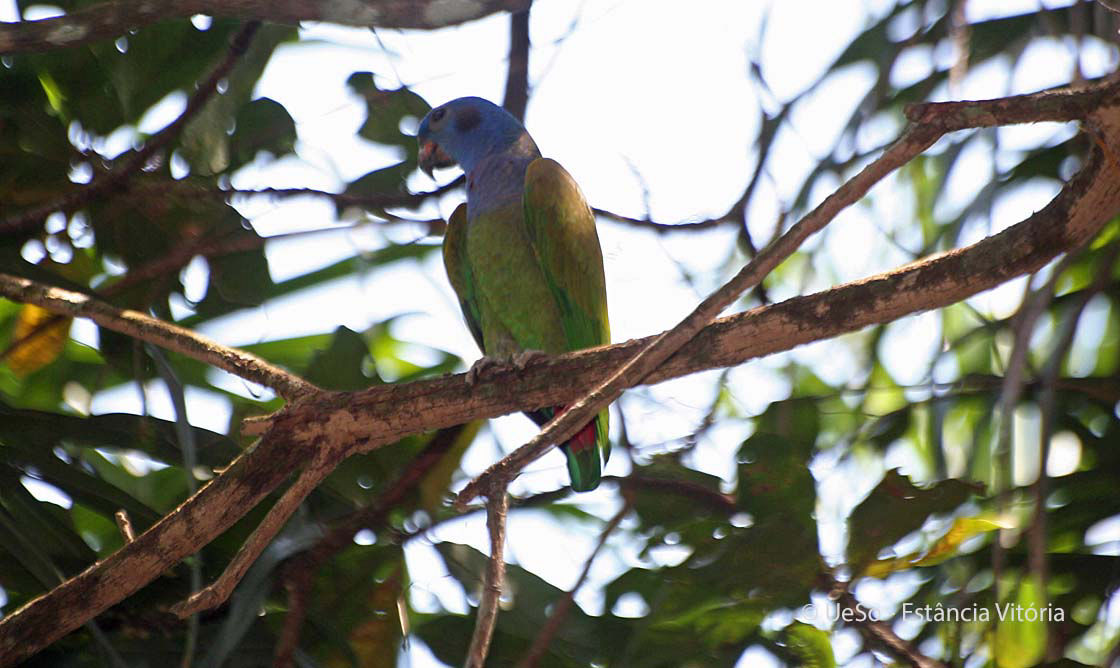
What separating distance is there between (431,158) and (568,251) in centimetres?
90

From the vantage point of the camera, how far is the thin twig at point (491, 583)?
6.11ft

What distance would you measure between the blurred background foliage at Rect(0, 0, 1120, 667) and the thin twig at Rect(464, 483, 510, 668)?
2.56 feet

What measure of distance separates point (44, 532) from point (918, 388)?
99.8 inches

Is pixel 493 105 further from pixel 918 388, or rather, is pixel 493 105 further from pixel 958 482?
pixel 958 482

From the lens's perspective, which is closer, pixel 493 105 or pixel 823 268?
pixel 823 268

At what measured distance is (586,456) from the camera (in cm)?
336

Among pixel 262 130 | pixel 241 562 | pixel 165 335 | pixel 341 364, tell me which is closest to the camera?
pixel 241 562

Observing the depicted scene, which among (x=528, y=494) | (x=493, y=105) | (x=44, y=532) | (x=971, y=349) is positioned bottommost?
(x=44, y=532)

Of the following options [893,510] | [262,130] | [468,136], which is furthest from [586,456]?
[262,130]

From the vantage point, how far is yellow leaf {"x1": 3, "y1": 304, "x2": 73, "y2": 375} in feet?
10.5

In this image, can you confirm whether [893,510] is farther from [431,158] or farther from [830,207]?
[431,158]

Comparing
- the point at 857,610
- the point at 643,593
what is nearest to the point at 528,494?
the point at 643,593

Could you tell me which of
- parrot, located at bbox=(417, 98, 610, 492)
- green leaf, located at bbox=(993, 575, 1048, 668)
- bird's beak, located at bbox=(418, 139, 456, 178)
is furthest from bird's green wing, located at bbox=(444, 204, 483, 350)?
green leaf, located at bbox=(993, 575, 1048, 668)

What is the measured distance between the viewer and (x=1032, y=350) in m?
3.20
